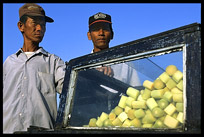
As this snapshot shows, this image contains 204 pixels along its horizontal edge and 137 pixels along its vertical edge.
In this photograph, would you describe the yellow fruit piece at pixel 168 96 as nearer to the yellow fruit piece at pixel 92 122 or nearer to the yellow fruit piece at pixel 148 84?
the yellow fruit piece at pixel 148 84

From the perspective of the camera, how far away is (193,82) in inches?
41.6

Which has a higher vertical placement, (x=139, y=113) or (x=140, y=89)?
(x=140, y=89)

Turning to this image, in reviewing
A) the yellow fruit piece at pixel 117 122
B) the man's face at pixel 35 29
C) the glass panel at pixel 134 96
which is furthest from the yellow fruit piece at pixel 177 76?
the man's face at pixel 35 29

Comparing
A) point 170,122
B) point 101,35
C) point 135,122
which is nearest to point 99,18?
point 101,35

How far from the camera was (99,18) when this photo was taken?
2398 millimetres

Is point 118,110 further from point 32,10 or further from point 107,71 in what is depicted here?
point 32,10

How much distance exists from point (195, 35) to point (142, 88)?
0.33 m

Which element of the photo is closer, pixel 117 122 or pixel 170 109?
pixel 170 109

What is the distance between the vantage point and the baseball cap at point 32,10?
2436 millimetres

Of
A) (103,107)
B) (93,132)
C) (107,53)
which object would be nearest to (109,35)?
(107,53)

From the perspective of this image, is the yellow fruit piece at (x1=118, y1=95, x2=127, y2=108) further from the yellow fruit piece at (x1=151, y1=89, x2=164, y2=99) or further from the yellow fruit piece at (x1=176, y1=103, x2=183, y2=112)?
the yellow fruit piece at (x1=176, y1=103, x2=183, y2=112)

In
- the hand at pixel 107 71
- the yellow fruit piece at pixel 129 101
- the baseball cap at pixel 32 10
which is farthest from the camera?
the baseball cap at pixel 32 10

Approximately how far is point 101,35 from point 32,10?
65 centimetres

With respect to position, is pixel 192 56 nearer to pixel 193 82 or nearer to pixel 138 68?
pixel 193 82
